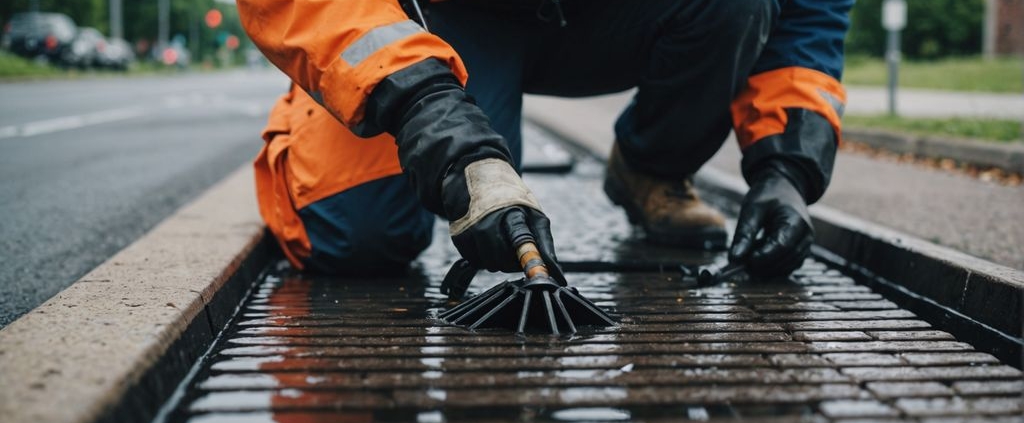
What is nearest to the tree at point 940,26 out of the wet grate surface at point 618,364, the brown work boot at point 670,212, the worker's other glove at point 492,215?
the brown work boot at point 670,212

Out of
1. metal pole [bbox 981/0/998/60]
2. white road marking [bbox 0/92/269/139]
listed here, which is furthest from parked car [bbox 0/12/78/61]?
metal pole [bbox 981/0/998/60]

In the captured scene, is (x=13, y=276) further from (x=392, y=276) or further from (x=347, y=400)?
(x=347, y=400)

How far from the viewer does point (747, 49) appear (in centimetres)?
232

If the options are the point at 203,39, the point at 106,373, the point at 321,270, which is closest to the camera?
the point at 106,373

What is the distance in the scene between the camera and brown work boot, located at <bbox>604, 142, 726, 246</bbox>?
2658mm

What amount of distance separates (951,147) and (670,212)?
11.0 feet

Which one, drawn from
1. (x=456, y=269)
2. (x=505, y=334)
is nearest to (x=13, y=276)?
(x=456, y=269)

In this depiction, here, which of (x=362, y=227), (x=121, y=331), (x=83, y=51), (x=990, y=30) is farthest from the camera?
(x=83, y=51)

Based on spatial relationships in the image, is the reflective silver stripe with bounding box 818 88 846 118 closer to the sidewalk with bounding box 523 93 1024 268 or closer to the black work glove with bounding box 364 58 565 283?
the sidewalk with bounding box 523 93 1024 268

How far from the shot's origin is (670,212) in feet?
8.83

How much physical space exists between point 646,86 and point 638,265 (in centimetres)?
53

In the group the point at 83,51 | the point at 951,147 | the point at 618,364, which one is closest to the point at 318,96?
the point at 618,364

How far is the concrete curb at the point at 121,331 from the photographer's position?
3.72 ft

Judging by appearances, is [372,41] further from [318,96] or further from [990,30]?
[990,30]
